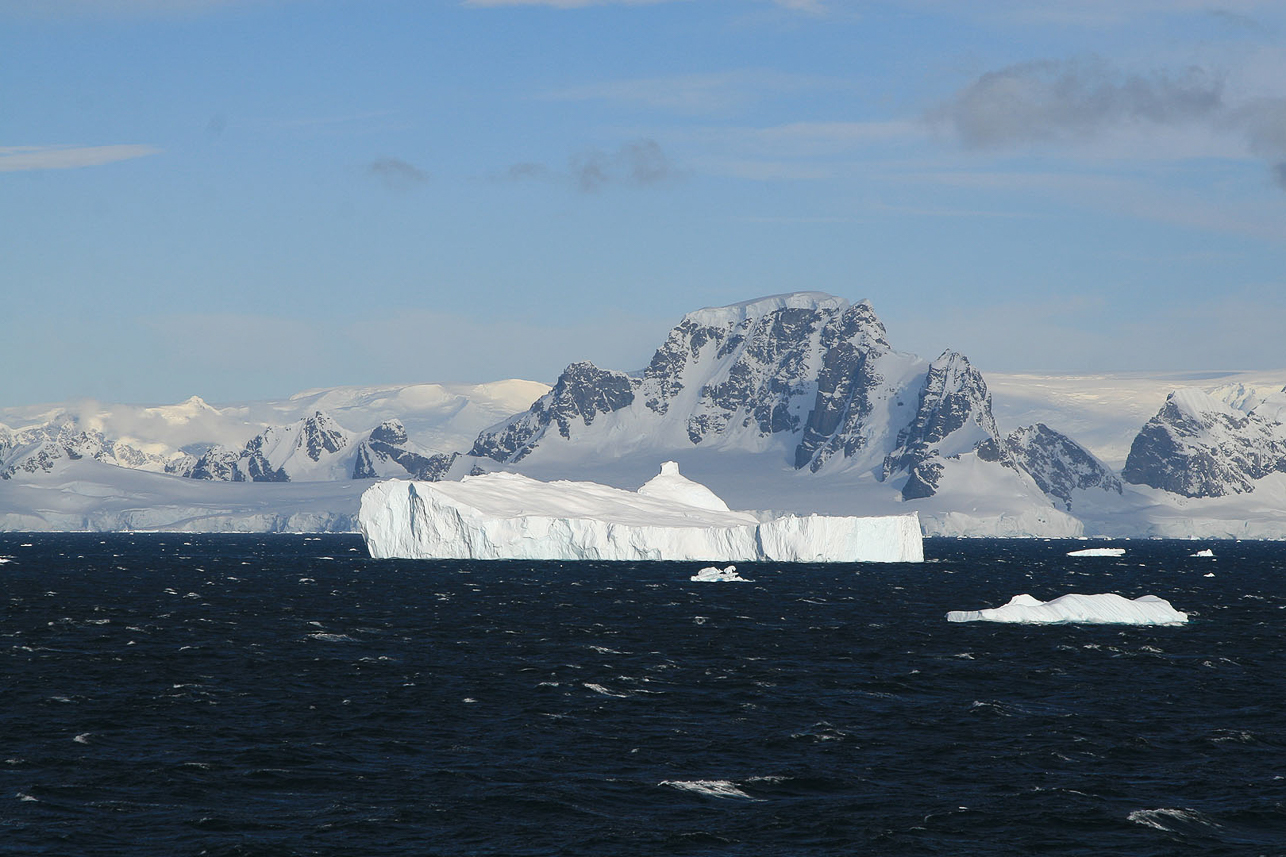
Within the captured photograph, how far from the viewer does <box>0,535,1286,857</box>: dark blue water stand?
29.4 metres

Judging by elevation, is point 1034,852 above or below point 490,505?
below

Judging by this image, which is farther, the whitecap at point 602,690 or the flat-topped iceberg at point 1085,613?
the flat-topped iceberg at point 1085,613

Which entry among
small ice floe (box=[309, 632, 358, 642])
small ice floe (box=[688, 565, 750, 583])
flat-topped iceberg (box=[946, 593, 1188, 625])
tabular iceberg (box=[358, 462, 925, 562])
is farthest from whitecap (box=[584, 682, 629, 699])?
tabular iceberg (box=[358, 462, 925, 562])

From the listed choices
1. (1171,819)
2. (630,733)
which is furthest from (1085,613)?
(1171,819)

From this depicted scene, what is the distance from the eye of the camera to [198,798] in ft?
104

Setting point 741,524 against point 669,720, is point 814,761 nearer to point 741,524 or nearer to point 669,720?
point 669,720

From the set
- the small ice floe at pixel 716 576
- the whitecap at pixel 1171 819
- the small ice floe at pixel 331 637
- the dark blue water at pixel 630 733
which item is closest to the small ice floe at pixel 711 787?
the dark blue water at pixel 630 733

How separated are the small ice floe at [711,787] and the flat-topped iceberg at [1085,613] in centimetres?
4194

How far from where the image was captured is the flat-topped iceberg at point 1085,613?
72.6 metres

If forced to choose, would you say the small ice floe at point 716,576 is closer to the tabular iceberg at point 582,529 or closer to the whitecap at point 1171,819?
the tabular iceberg at point 582,529

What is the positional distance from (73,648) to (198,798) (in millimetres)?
30174

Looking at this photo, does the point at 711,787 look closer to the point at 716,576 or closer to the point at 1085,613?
the point at 1085,613

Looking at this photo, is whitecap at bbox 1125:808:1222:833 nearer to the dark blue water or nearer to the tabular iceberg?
the dark blue water

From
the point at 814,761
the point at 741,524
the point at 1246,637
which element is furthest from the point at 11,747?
the point at 741,524
